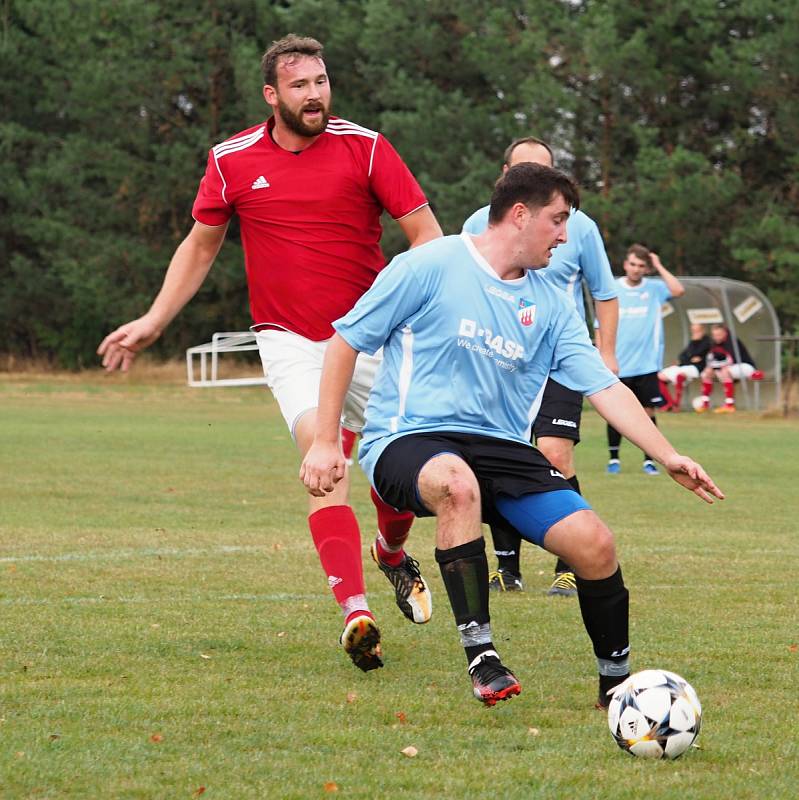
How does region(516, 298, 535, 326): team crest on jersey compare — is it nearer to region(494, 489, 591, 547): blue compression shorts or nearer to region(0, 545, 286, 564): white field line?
region(494, 489, 591, 547): blue compression shorts

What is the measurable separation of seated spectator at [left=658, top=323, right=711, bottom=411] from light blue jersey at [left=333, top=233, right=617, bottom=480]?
75.5 feet

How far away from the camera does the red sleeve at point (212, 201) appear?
20.4ft

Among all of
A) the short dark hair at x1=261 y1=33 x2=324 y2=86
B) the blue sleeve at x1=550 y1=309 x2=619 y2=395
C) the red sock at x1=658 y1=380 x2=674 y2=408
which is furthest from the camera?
the red sock at x1=658 y1=380 x2=674 y2=408

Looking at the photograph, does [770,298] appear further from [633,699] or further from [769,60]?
[633,699]

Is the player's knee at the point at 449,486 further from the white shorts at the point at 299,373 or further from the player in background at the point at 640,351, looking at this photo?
the player in background at the point at 640,351

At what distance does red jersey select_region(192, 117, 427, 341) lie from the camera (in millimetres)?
6121

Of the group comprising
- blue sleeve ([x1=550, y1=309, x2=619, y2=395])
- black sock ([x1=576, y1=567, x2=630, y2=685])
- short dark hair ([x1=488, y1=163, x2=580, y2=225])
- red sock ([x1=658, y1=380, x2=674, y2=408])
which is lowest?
red sock ([x1=658, y1=380, x2=674, y2=408])

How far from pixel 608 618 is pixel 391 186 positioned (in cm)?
223

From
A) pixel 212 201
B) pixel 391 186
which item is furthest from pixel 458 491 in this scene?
pixel 212 201

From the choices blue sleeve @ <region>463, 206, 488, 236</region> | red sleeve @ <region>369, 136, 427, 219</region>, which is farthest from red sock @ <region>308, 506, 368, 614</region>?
blue sleeve @ <region>463, 206, 488, 236</region>

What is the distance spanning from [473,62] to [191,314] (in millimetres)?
11335

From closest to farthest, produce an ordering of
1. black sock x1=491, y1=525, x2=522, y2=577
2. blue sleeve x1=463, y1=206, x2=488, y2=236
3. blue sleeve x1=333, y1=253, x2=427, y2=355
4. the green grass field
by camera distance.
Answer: the green grass field
blue sleeve x1=333, y1=253, x2=427, y2=355
blue sleeve x1=463, y1=206, x2=488, y2=236
black sock x1=491, y1=525, x2=522, y2=577

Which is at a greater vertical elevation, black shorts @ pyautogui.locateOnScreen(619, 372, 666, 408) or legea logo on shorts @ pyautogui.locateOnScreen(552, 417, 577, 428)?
legea logo on shorts @ pyautogui.locateOnScreen(552, 417, 577, 428)

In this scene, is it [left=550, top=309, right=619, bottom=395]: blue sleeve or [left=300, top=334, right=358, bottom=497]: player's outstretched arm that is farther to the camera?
[left=550, top=309, right=619, bottom=395]: blue sleeve
